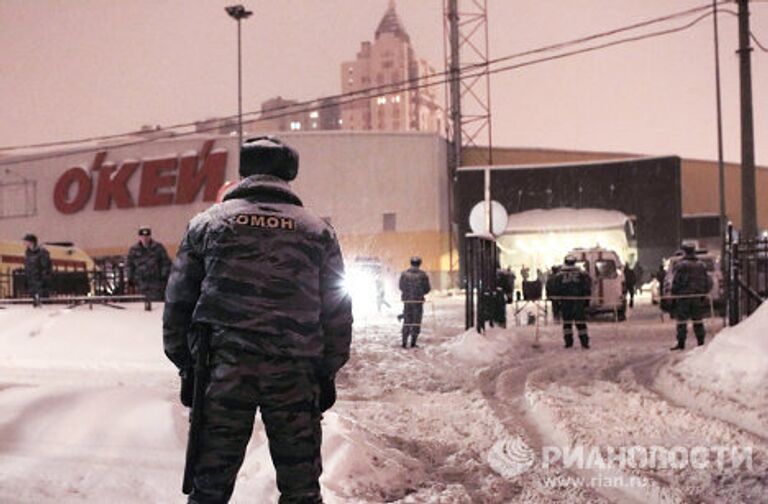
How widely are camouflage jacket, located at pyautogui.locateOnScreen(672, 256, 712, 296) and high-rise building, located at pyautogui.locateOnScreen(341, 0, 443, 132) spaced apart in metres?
117

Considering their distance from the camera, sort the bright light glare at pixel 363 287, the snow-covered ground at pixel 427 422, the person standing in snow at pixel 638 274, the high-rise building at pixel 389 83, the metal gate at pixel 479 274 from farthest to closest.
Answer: the high-rise building at pixel 389 83 → the person standing in snow at pixel 638 274 → the bright light glare at pixel 363 287 → the metal gate at pixel 479 274 → the snow-covered ground at pixel 427 422

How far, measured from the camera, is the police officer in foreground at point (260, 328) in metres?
3.06

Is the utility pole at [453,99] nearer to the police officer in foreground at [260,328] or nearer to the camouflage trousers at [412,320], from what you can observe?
the camouflage trousers at [412,320]

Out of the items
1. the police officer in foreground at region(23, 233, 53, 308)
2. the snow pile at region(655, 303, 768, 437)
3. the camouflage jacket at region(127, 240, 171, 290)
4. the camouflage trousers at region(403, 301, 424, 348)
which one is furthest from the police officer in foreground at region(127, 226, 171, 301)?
the snow pile at region(655, 303, 768, 437)

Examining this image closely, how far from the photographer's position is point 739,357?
8.59 m

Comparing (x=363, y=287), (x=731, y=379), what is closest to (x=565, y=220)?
(x=363, y=287)

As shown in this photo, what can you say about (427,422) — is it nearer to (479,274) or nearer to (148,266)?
(148,266)

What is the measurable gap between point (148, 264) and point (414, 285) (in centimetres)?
547

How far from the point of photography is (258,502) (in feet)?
14.6

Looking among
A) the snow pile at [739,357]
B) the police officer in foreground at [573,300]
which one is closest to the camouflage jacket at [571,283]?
the police officer in foreground at [573,300]

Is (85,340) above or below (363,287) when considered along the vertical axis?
below

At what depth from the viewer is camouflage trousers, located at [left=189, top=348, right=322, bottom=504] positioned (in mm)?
3053

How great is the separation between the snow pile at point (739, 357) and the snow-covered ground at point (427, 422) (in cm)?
3

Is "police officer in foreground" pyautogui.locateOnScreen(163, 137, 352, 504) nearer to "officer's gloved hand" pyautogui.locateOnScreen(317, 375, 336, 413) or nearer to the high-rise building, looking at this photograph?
"officer's gloved hand" pyautogui.locateOnScreen(317, 375, 336, 413)
